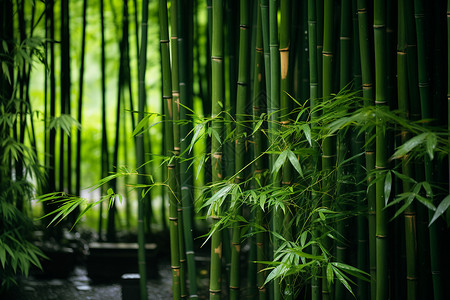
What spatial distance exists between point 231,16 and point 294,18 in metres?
0.28

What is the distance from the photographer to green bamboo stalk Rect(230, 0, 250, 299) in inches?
65.7

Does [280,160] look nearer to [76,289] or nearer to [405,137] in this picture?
[405,137]

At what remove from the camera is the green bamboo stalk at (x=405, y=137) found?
1.50 m

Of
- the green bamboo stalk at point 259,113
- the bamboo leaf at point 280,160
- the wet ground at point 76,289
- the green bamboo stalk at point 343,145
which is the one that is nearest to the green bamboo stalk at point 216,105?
the green bamboo stalk at point 259,113

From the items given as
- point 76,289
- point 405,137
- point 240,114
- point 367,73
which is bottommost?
point 76,289

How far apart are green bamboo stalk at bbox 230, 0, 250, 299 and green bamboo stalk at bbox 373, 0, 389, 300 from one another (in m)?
0.45

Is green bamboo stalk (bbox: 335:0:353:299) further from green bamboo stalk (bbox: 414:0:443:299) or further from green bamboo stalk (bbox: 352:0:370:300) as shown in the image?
green bamboo stalk (bbox: 414:0:443:299)

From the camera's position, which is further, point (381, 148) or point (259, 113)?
point (259, 113)

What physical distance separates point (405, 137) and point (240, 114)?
553mm

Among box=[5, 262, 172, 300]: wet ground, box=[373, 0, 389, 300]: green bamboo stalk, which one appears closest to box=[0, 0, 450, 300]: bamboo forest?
box=[373, 0, 389, 300]: green bamboo stalk

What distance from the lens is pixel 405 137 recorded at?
5.05ft

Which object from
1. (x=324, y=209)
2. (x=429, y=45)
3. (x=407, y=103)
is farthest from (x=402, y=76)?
(x=324, y=209)

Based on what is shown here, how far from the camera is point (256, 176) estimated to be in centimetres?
167

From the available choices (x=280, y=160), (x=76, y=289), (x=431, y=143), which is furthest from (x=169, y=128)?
(x=76, y=289)
